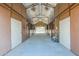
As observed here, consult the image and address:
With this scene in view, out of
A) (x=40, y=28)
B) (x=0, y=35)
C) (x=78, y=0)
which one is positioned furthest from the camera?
(x=40, y=28)

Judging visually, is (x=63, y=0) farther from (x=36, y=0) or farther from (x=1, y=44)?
(x=1, y=44)

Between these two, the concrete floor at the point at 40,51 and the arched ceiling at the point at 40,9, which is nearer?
the concrete floor at the point at 40,51

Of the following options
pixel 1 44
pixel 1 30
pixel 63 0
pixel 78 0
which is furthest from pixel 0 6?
pixel 78 0

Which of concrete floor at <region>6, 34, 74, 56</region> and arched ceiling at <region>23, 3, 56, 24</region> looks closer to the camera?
concrete floor at <region>6, 34, 74, 56</region>

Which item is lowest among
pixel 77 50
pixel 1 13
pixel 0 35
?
pixel 77 50

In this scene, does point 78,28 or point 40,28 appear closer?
point 78,28

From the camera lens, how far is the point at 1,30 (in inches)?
250

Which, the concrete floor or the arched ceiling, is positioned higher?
the arched ceiling

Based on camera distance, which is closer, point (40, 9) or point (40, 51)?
point (40, 51)

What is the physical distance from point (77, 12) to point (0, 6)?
3242 millimetres

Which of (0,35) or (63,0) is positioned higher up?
(63,0)

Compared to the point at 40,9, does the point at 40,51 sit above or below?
below

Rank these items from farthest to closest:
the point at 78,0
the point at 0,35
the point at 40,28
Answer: the point at 40,28, the point at 0,35, the point at 78,0

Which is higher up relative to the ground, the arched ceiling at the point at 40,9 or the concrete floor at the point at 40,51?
the arched ceiling at the point at 40,9
